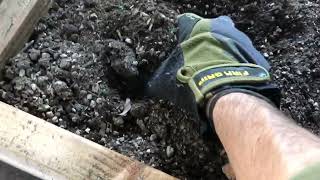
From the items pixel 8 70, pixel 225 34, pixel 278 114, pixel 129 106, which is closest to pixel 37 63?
pixel 8 70

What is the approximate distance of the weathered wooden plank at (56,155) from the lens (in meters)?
1.16

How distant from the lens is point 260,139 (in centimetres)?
102

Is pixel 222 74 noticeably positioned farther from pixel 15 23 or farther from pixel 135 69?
pixel 15 23

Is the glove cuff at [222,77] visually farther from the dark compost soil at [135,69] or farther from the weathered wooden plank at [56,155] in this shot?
the weathered wooden plank at [56,155]

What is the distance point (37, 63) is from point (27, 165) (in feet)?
1.03

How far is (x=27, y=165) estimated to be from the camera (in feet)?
3.78

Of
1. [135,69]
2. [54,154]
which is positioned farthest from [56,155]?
[135,69]

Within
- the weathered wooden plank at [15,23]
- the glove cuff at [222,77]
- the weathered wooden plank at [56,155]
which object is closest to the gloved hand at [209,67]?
the glove cuff at [222,77]

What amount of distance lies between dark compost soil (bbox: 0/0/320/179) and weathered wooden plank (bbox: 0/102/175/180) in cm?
10

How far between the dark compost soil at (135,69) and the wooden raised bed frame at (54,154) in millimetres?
95

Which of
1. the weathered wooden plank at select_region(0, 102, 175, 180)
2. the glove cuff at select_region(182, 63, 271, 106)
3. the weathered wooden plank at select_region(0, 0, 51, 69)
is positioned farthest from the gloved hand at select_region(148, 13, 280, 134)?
the weathered wooden plank at select_region(0, 0, 51, 69)

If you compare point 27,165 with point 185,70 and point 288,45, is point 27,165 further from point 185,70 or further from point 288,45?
point 288,45

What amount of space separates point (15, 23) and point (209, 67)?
1.59 ft

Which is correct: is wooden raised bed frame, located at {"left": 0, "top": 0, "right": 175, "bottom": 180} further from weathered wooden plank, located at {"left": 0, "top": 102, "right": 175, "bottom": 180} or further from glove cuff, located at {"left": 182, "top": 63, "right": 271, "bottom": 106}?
glove cuff, located at {"left": 182, "top": 63, "right": 271, "bottom": 106}
